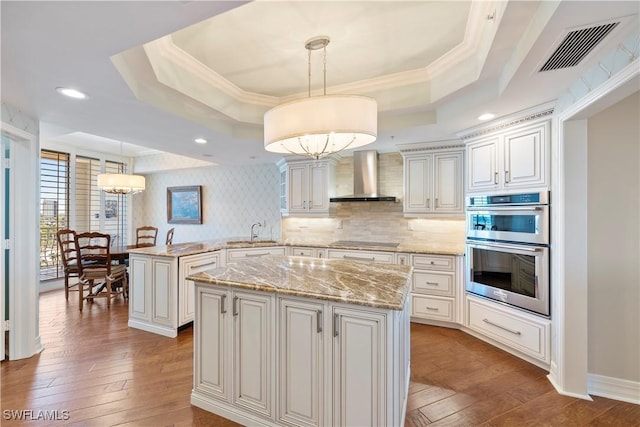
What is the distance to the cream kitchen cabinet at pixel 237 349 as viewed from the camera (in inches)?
70.9

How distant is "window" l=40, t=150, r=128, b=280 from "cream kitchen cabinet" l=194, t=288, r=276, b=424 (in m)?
4.92

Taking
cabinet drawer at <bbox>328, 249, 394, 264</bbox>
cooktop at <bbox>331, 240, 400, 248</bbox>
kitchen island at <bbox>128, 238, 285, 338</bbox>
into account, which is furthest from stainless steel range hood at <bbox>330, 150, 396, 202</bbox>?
kitchen island at <bbox>128, 238, 285, 338</bbox>

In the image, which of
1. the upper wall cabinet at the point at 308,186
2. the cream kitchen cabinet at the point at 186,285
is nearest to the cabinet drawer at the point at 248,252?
the cream kitchen cabinet at the point at 186,285

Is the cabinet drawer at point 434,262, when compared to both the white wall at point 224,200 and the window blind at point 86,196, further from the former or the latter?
the window blind at point 86,196

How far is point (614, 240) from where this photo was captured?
222 centimetres

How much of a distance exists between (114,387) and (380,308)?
2254 mm

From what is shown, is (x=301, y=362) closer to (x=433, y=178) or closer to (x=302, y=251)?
(x=302, y=251)

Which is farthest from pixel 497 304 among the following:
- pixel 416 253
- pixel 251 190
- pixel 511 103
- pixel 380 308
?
pixel 251 190

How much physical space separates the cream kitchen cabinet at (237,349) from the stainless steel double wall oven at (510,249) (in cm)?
235

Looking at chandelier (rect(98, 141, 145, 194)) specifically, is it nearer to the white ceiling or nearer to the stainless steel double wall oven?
the white ceiling

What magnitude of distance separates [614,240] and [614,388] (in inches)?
44.8

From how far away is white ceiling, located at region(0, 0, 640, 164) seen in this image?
140 cm

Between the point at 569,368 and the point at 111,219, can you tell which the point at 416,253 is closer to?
the point at 569,368

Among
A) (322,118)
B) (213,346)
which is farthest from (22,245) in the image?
(322,118)
